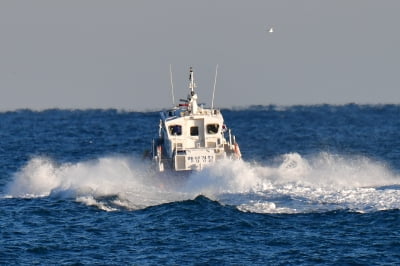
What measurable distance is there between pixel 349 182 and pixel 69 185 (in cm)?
1684

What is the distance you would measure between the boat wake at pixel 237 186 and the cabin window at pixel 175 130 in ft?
10.3

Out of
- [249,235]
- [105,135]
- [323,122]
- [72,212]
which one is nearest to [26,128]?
[105,135]

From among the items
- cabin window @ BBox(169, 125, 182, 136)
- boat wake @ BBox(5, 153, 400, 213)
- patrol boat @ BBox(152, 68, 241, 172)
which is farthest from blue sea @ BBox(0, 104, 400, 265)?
cabin window @ BBox(169, 125, 182, 136)

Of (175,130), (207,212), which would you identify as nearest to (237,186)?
(207,212)

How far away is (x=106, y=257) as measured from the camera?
44375 mm

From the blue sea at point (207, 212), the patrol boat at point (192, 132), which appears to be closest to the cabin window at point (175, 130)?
the patrol boat at point (192, 132)

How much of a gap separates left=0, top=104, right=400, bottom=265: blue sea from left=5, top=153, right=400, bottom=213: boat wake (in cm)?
7

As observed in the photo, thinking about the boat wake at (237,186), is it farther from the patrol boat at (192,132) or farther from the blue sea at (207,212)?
the patrol boat at (192,132)

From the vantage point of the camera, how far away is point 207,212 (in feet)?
169

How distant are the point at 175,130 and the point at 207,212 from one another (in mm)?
13735

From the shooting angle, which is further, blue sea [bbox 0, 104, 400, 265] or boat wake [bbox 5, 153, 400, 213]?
boat wake [bbox 5, 153, 400, 213]

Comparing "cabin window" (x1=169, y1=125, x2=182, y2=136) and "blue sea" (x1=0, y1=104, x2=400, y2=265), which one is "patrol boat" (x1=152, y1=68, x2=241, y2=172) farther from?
"blue sea" (x1=0, y1=104, x2=400, y2=265)

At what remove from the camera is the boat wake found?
2096 inches

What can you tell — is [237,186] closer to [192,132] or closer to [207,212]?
[207,212]
